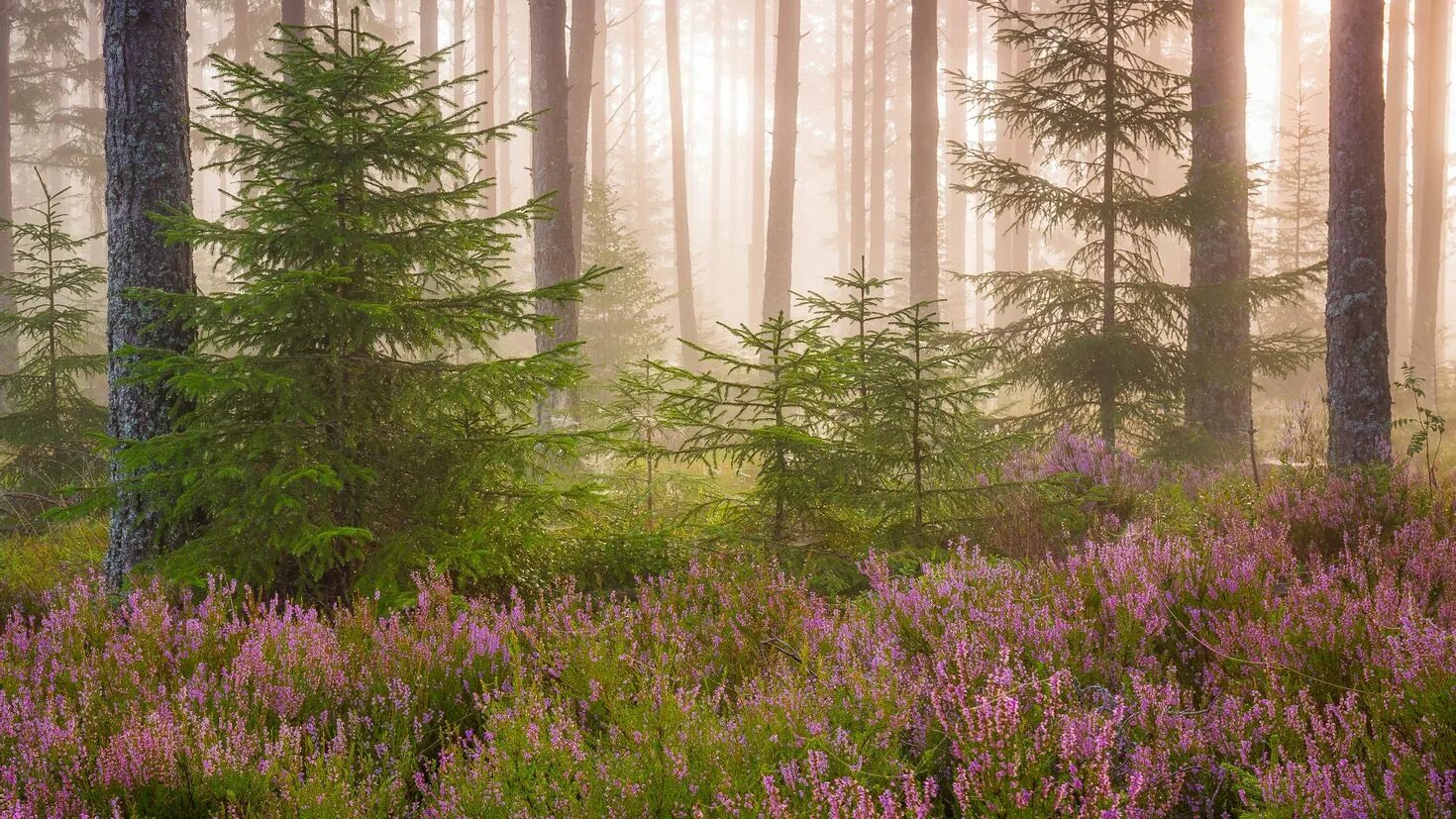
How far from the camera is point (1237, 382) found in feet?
31.5

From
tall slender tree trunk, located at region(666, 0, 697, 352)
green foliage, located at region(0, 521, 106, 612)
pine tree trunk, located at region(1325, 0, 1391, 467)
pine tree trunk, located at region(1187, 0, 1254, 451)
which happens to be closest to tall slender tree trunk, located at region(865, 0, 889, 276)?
tall slender tree trunk, located at region(666, 0, 697, 352)

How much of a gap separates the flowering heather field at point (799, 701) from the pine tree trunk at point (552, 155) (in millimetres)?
8555

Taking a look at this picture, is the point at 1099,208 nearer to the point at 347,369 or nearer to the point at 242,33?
the point at 347,369

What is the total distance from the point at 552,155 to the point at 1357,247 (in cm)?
1053

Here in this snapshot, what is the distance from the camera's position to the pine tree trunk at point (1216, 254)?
9266mm

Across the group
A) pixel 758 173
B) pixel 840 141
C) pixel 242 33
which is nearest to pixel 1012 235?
pixel 758 173

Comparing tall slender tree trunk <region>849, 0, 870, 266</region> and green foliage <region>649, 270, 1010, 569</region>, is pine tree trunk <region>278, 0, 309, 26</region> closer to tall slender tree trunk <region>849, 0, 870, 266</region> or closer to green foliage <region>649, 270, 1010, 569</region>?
green foliage <region>649, 270, 1010, 569</region>

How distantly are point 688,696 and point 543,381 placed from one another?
250 cm

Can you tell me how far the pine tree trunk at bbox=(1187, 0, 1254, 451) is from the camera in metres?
9.27

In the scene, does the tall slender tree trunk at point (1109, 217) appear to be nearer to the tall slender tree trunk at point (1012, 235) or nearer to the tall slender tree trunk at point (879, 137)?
the tall slender tree trunk at point (1012, 235)

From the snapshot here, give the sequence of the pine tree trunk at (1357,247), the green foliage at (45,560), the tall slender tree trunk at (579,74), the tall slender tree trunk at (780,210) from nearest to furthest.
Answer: the green foliage at (45,560), the pine tree trunk at (1357,247), the tall slender tree trunk at (579,74), the tall slender tree trunk at (780,210)

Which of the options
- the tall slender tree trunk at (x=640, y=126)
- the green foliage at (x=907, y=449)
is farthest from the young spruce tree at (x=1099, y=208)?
the tall slender tree trunk at (x=640, y=126)

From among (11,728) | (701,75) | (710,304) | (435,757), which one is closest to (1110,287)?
(435,757)

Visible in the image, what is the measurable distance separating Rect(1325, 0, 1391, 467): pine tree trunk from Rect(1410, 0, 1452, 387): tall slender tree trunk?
15430 mm
